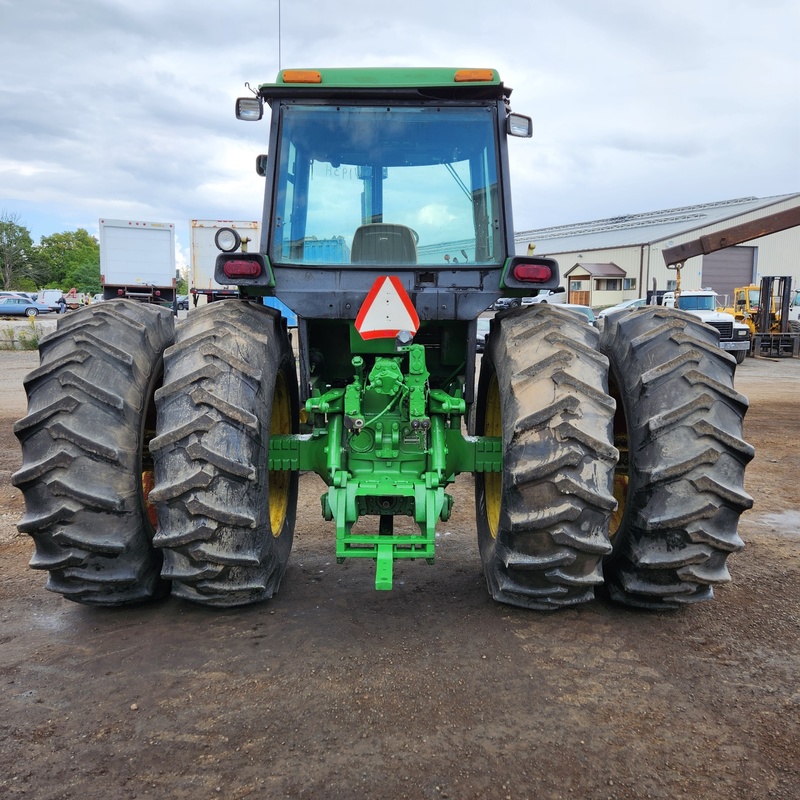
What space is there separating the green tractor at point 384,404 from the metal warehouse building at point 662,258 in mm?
32719

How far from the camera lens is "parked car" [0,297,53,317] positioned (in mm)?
43844

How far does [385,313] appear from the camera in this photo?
3.82 m

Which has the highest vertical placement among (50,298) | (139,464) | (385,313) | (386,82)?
(386,82)

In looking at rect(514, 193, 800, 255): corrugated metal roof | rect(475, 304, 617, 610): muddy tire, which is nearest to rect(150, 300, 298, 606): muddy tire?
rect(475, 304, 617, 610): muddy tire

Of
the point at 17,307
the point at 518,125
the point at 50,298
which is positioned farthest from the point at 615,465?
the point at 50,298

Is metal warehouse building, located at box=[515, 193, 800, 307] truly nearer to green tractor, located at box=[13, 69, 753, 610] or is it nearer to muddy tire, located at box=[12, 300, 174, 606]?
green tractor, located at box=[13, 69, 753, 610]

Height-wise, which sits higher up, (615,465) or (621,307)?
(621,307)

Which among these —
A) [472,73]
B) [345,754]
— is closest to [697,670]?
[345,754]

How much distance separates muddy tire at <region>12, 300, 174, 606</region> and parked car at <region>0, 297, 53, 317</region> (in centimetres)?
4572

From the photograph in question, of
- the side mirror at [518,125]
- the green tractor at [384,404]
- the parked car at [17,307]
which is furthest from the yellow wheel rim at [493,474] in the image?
the parked car at [17,307]

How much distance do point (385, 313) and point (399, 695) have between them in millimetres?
1937

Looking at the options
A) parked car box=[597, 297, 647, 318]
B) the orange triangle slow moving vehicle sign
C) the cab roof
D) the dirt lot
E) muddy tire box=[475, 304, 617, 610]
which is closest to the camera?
the dirt lot

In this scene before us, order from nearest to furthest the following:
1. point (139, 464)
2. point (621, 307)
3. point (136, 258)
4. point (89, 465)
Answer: point (89, 465), point (139, 464), point (621, 307), point (136, 258)

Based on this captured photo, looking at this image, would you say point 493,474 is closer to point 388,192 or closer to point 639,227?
point 388,192
